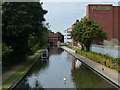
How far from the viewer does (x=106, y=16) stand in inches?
2640

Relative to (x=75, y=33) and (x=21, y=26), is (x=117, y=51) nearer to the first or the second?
(x=21, y=26)

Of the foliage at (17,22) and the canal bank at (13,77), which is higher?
the foliage at (17,22)

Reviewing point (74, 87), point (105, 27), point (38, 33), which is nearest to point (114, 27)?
point (105, 27)

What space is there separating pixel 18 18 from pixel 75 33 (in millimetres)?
19386

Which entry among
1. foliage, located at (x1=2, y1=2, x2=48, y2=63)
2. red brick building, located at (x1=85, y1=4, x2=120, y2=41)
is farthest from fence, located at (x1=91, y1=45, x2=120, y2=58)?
red brick building, located at (x1=85, y1=4, x2=120, y2=41)

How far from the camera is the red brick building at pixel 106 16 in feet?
218

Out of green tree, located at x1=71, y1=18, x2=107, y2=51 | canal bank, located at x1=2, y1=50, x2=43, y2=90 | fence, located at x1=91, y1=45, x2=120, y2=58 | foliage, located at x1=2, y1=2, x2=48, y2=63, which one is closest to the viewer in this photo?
canal bank, located at x1=2, y1=50, x2=43, y2=90

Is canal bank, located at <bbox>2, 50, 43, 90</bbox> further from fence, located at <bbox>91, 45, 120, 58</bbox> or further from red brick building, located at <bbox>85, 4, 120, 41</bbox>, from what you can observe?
red brick building, located at <bbox>85, 4, 120, 41</bbox>

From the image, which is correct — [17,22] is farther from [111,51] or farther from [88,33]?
[88,33]

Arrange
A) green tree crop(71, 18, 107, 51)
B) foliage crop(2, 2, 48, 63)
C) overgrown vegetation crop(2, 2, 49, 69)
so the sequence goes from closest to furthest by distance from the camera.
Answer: overgrown vegetation crop(2, 2, 49, 69) → foliage crop(2, 2, 48, 63) → green tree crop(71, 18, 107, 51)

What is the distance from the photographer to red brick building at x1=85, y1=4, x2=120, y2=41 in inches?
2616

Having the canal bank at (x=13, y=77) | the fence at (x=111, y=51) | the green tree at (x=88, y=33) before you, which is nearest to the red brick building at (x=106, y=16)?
the green tree at (x=88, y=33)

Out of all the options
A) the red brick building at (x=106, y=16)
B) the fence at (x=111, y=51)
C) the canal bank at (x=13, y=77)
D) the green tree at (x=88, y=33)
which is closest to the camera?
the canal bank at (x=13, y=77)

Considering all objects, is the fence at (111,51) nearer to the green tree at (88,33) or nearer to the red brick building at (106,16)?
the green tree at (88,33)
